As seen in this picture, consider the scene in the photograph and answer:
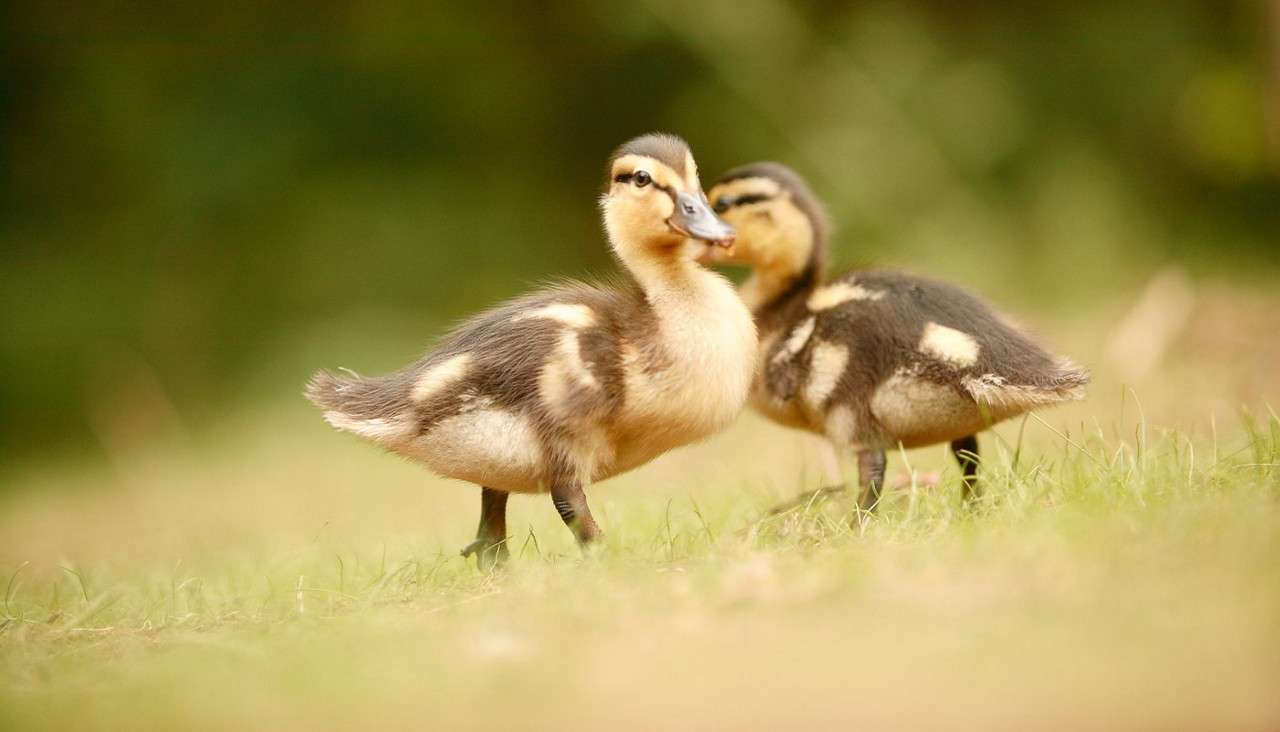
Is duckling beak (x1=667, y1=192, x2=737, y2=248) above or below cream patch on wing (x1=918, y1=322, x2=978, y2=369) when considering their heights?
above

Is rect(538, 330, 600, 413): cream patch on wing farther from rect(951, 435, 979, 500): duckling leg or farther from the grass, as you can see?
rect(951, 435, 979, 500): duckling leg

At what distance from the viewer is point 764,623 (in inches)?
100

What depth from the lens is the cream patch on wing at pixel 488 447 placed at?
3.28 metres

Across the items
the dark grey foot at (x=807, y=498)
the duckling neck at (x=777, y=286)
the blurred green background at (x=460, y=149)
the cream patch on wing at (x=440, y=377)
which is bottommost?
the dark grey foot at (x=807, y=498)

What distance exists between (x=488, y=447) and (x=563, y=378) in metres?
0.25

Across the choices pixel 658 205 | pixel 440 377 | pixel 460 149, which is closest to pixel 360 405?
pixel 440 377

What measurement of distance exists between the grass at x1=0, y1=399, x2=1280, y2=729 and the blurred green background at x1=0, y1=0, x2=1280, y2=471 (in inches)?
169

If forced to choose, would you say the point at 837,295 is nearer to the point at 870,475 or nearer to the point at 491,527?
the point at 870,475

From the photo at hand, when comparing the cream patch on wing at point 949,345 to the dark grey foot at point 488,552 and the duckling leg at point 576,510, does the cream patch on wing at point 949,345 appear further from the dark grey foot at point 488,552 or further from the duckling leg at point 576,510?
the dark grey foot at point 488,552

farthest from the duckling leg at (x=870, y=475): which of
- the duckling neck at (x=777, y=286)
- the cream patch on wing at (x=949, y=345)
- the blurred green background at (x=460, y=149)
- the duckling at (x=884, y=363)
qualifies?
the blurred green background at (x=460, y=149)

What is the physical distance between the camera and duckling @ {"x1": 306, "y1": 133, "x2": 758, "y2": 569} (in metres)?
3.28

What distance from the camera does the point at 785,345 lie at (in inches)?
158

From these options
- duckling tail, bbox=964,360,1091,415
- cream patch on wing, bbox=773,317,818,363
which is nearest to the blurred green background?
cream patch on wing, bbox=773,317,818,363

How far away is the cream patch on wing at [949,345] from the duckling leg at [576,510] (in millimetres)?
994
